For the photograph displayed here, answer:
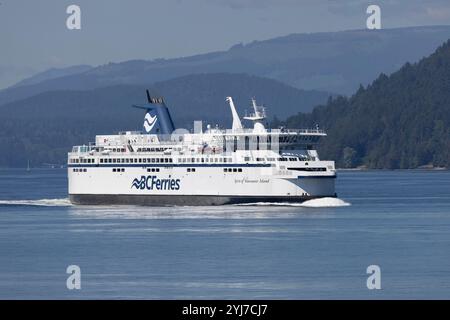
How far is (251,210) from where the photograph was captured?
253ft

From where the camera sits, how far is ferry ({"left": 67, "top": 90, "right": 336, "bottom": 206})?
257 ft

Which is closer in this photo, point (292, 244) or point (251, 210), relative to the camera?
point (292, 244)

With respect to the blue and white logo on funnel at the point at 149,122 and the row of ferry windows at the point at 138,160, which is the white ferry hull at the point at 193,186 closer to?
the row of ferry windows at the point at 138,160

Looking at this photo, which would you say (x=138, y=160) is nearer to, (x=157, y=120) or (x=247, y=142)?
(x=157, y=120)

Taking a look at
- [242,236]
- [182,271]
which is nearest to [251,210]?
[242,236]

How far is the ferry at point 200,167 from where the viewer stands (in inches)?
3083

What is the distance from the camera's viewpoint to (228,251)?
5662 centimetres

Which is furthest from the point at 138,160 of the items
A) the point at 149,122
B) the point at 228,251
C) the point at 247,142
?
the point at 228,251

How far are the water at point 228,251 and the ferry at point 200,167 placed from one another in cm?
131

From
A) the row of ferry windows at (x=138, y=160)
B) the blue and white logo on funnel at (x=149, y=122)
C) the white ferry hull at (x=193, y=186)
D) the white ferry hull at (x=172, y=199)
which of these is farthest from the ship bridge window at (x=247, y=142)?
the blue and white logo on funnel at (x=149, y=122)

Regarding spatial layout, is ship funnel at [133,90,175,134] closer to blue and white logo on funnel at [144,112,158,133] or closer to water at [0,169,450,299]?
blue and white logo on funnel at [144,112,158,133]

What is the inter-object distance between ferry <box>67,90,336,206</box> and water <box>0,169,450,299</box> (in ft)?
4.31
